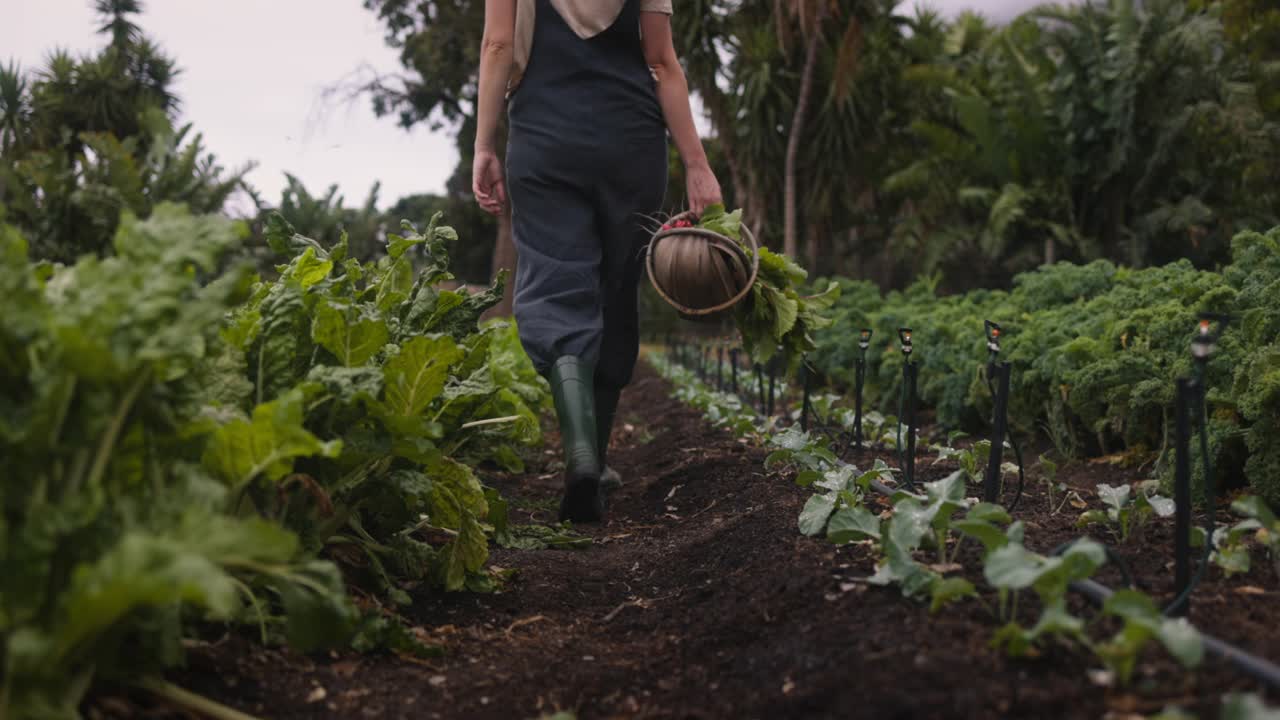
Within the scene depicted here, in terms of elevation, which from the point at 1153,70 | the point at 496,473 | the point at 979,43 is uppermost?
Result: the point at 979,43

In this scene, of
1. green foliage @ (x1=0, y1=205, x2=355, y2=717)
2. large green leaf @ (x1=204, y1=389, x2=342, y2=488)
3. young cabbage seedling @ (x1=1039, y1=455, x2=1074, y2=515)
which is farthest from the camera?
young cabbage seedling @ (x1=1039, y1=455, x2=1074, y2=515)

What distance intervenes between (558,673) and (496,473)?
2670mm

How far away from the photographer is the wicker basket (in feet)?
8.98

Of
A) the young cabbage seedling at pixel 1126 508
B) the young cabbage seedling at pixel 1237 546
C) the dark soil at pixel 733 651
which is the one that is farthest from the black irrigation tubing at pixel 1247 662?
the young cabbage seedling at pixel 1126 508

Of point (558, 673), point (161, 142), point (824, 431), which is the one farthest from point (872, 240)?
point (558, 673)

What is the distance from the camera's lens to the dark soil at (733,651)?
1331mm

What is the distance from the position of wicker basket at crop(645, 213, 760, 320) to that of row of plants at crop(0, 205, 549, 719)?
83 cm

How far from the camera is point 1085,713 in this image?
1.24 metres

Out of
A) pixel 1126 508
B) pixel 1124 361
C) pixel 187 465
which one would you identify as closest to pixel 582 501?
pixel 1126 508

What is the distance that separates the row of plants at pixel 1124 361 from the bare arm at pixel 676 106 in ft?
5.37

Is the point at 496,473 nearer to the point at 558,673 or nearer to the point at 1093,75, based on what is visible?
the point at 558,673

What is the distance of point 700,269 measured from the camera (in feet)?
8.95

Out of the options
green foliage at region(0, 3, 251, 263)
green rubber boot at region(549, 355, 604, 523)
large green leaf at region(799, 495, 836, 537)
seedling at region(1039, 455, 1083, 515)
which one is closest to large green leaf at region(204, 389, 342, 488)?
large green leaf at region(799, 495, 836, 537)

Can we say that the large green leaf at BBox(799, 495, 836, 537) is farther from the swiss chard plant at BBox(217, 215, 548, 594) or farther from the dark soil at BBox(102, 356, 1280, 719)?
the swiss chard plant at BBox(217, 215, 548, 594)
